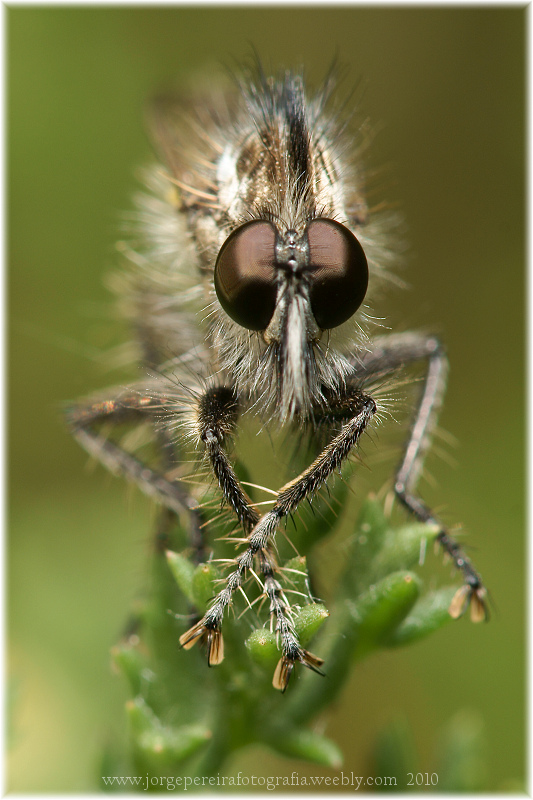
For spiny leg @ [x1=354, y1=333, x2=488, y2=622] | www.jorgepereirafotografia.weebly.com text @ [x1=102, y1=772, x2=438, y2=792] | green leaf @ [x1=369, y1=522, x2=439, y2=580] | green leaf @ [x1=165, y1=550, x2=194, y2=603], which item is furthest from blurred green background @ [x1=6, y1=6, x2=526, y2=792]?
green leaf @ [x1=369, y1=522, x2=439, y2=580]

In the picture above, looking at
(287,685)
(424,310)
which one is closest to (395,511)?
(287,685)

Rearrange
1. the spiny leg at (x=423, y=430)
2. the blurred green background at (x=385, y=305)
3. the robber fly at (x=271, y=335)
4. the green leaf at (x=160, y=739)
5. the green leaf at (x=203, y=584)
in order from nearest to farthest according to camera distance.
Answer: the green leaf at (x=203, y=584) → the green leaf at (x=160, y=739) → the robber fly at (x=271, y=335) → the spiny leg at (x=423, y=430) → the blurred green background at (x=385, y=305)

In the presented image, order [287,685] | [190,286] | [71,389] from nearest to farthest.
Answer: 1. [287,685]
2. [190,286]
3. [71,389]

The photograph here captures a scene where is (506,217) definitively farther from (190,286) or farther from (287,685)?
(287,685)

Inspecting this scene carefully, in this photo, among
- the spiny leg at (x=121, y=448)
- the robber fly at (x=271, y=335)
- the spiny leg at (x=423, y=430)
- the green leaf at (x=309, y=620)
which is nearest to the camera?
the green leaf at (x=309, y=620)

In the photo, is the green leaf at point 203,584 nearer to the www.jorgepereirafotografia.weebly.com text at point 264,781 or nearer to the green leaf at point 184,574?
the green leaf at point 184,574

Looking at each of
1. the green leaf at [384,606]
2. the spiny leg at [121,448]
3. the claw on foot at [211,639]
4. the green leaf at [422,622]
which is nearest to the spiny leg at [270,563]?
the claw on foot at [211,639]

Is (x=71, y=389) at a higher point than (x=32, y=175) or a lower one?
lower

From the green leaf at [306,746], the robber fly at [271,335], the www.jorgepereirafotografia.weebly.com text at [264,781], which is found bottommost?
the www.jorgepereirafotografia.weebly.com text at [264,781]

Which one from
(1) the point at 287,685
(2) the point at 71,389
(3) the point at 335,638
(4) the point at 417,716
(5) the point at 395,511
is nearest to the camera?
(1) the point at 287,685
